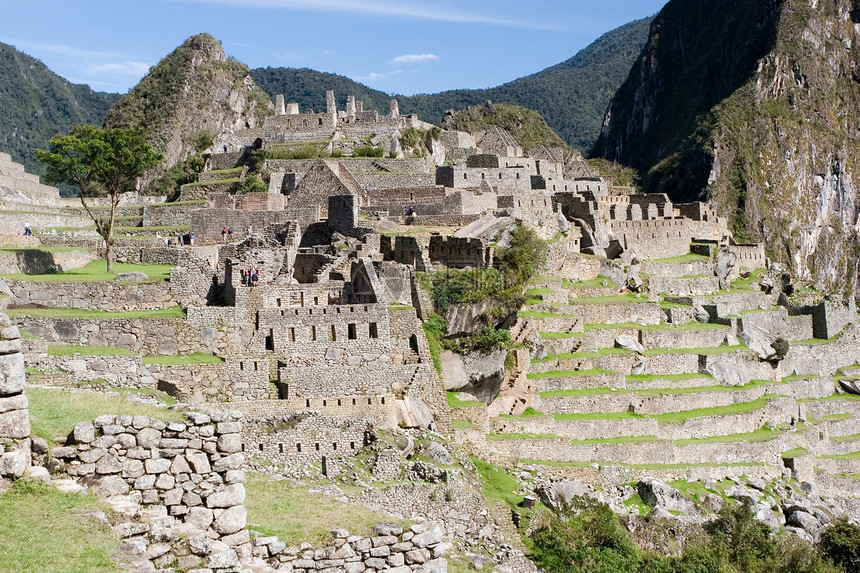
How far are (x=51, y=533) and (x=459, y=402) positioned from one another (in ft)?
62.0

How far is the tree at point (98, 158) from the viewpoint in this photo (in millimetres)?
28891

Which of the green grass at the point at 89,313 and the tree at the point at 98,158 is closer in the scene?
the green grass at the point at 89,313

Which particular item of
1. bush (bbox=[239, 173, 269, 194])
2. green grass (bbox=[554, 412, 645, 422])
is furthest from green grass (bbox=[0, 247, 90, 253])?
green grass (bbox=[554, 412, 645, 422])

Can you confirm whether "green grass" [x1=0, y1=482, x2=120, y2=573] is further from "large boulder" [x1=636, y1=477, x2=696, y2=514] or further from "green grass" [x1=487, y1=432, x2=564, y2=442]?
"large boulder" [x1=636, y1=477, x2=696, y2=514]

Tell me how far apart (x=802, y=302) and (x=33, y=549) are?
4984 centimetres

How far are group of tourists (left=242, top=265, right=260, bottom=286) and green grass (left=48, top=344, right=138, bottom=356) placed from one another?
14.6 ft

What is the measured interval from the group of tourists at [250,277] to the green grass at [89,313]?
199 cm

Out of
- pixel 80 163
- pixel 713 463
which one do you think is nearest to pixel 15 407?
pixel 80 163

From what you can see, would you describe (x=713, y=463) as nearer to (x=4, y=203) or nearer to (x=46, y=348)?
(x=46, y=348)

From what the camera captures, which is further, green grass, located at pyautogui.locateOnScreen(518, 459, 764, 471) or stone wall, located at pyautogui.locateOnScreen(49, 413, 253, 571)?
green grass, located at pyautogui.locateOnScreen(518, 459, 764, 471)

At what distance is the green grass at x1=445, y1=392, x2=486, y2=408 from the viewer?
1065 inches

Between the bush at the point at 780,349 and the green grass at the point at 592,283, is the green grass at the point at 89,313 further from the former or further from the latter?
the bush at the point at 780,349

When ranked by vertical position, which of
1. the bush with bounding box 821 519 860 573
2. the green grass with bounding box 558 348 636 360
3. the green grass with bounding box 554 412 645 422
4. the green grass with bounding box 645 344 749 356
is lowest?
the bush with bounding box 821 519 860 573

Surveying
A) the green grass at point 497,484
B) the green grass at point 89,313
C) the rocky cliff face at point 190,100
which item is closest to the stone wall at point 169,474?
the green grass at point 89,313
